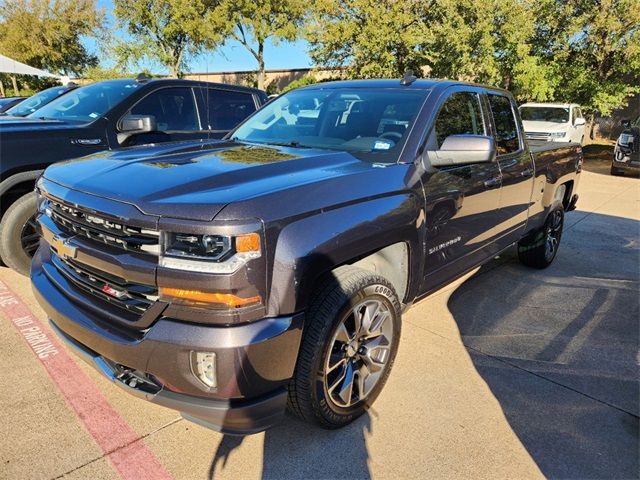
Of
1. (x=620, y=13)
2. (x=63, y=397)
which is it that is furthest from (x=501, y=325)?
(x=620, y=13)

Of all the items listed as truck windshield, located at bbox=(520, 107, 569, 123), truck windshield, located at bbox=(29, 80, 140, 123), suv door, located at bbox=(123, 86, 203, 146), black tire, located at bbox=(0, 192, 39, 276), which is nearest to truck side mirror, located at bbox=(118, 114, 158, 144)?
suv door, located at bbox=(123, 86, 203, 146)

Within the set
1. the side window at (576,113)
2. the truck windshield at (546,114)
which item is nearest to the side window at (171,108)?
the truck windshield at (546,114)

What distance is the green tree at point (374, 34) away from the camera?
17453mm

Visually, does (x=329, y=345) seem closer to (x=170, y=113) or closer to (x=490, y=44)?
(x=170, y=113)

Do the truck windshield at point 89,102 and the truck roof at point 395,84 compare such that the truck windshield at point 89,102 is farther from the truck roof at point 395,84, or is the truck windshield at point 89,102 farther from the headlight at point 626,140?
the headlight at point 626,140

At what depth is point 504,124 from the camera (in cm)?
418

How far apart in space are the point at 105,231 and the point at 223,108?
407cm

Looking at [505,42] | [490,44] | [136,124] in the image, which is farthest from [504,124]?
[505,42]

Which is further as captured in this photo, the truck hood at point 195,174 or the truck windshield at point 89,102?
the truck windshield at point 89,102

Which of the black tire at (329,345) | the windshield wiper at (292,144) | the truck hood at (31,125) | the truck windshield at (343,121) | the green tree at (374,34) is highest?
the green tree at (374,34)

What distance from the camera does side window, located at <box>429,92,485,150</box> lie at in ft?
10.5

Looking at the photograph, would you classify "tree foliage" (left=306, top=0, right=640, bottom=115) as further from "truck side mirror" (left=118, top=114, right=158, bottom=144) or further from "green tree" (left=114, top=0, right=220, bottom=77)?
"truck side mirror" (left=118, top=114, right=158, bottom=144)

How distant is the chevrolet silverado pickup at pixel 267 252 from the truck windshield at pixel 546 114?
14.1m

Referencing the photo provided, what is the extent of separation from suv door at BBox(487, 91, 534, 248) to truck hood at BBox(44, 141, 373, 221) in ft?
5.54
